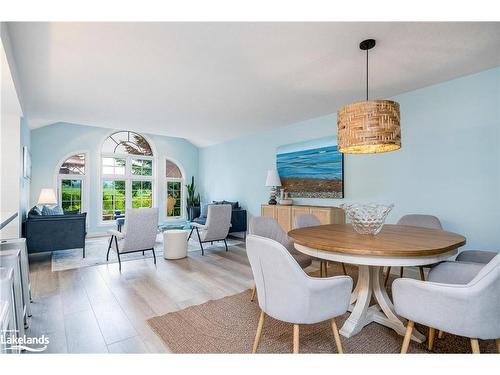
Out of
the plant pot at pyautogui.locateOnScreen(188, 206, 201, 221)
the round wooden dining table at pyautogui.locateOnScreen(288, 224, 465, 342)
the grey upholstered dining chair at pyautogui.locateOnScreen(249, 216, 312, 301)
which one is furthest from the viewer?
the plant pot at pyautogui.locateOnScreen(188, 206, 201, 221)

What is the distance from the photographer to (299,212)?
4555 mm

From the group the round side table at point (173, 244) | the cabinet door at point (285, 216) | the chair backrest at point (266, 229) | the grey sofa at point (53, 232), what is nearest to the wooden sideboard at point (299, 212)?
the cabinet door at point (285, 216)

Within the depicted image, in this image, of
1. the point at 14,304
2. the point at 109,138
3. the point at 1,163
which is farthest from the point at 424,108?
the point at 109,138

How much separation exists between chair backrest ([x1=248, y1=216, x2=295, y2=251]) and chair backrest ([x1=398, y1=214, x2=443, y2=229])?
1364mm

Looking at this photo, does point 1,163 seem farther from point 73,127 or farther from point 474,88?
point 474,88

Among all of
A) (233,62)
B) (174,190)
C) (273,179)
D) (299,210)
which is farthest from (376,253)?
(174,190)

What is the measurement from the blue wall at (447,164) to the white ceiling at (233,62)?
0.87 feet

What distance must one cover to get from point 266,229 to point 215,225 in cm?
194

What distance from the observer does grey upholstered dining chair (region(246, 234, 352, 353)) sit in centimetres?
145

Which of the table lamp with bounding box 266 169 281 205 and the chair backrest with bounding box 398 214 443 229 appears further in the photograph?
the table lamp with bounding box 266 169 281 205

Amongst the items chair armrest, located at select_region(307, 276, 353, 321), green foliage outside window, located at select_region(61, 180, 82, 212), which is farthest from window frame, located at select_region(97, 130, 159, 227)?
chair armrest, located at select_region(307, 276, 353, 321)

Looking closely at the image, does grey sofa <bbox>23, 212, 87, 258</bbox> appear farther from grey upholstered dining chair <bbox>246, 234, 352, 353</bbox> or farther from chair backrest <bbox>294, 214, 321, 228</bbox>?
grey upholstered dining chair <bbox>246, 234, 352, 353</bbox>

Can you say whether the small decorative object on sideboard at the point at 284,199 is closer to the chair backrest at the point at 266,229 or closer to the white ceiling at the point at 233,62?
the white ceiling at the point at 233,62
